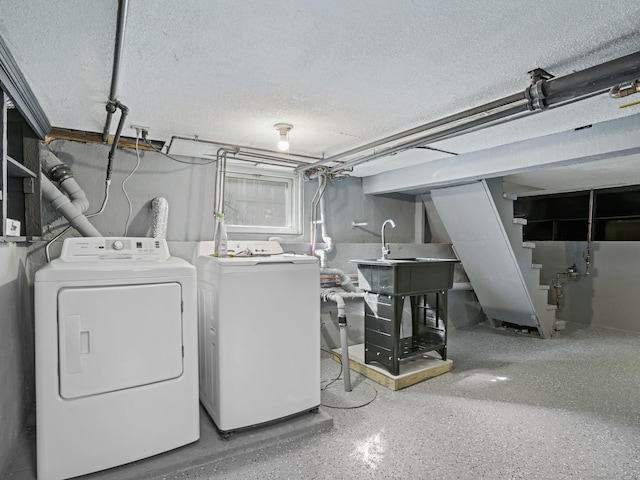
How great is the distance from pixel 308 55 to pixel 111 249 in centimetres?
168

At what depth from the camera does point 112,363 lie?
1816 mm

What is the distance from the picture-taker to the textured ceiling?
127cm

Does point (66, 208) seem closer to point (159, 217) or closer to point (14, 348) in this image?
point (159, 217)

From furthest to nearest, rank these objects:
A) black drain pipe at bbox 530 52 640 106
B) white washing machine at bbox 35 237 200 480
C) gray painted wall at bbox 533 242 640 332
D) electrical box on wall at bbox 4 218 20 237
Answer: gray painted wall at bbox 533 242 640 332, electrical box on wall at bbox 4 218 20 237, white washing machine at bbox 35 237 200 480, black drain pipe at bbox 530 52 640 106

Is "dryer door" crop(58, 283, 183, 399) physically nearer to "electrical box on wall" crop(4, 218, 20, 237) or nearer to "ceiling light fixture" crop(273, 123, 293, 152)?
"electrical box on wall" crop(4, 218, 20, 237)

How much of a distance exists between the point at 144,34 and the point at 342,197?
3002 mm

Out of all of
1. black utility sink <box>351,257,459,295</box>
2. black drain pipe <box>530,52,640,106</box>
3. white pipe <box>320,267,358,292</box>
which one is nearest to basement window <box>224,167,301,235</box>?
white pipe <box>320,267,358,292</box>

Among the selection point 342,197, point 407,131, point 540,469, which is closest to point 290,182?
point 342,197

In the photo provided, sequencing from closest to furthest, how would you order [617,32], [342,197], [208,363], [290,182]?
1. [617,32]
2. [208,363]
3. [290,182]
4. [342,197]

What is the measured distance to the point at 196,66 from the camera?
1656 millimetres

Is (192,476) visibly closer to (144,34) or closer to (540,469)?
(540,469)

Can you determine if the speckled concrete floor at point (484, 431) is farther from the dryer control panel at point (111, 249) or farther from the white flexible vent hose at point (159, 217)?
the white flexible vent hose at point (159, 217)

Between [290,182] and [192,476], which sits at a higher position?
[290,182]

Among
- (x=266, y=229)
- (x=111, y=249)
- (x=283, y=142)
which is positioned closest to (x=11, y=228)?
(x=111, y=249)
